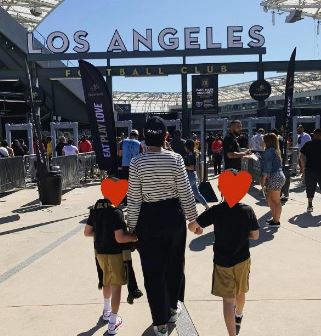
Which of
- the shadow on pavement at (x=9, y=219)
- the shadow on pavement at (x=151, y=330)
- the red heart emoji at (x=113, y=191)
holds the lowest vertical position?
the shadow on pavement at (x=9, y=219)

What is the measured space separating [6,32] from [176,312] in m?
29.9

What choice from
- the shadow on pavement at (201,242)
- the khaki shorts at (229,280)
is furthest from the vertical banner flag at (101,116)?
the khaki shorts at (229,280)

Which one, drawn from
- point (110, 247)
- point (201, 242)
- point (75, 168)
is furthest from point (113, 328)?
point (75, 168)

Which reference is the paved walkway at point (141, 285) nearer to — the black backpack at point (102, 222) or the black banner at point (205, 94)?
the black backpack at point (102, 222)

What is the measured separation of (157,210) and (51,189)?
7.76 metres

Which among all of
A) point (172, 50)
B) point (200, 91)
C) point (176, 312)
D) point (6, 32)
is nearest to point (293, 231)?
point (176, 312)

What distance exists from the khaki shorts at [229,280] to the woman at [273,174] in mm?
4576

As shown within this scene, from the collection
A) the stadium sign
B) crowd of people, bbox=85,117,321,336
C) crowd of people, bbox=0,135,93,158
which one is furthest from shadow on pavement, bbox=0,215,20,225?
the stadium sign

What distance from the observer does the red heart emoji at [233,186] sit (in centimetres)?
344

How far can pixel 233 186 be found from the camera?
344 centimetres

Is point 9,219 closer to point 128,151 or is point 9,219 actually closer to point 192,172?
point 128,151

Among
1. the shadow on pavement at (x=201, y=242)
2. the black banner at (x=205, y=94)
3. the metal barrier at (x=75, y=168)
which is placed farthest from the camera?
the black banner at (x=205, y=94)

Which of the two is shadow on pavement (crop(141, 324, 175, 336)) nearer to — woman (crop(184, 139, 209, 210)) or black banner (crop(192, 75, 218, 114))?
woman (crop(184, 139, 209, 210))

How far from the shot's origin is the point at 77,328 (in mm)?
3984
